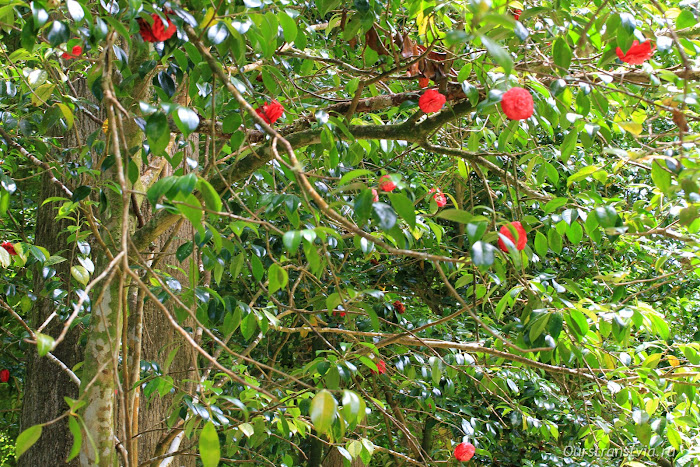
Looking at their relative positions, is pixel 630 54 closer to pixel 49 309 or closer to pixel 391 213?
pixel 391 213

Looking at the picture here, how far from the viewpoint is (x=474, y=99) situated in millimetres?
1405

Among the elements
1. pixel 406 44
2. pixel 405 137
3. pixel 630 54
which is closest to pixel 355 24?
pixel 406 44

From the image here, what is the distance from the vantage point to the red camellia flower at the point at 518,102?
1.19 meters

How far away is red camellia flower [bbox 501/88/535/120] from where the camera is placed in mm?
1191

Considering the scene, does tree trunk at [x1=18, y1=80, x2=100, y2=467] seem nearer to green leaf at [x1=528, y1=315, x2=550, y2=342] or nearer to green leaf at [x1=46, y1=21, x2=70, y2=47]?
green leaf at [x1=46, y1=21, x2=70, y2=47]

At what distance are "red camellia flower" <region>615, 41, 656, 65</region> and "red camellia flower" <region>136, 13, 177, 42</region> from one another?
1010 mm

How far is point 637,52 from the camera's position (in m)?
1.40

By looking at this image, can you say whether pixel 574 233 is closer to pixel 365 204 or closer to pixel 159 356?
pixel 365 204

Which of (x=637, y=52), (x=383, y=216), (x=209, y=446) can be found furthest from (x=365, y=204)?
(x=637, y=52)

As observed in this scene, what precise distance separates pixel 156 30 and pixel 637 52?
111 cm

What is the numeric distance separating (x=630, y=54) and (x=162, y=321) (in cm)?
210

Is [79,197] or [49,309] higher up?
[79,197]

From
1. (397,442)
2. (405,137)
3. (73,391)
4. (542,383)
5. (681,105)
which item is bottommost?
(397,442)

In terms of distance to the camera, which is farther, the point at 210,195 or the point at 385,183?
the point at 385,183
